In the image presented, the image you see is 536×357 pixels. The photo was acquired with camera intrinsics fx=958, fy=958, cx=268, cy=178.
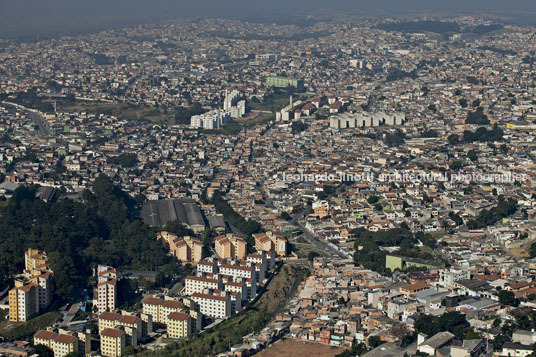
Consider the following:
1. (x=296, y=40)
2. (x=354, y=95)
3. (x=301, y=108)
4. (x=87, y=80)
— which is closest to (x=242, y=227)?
(x=301, y=108)

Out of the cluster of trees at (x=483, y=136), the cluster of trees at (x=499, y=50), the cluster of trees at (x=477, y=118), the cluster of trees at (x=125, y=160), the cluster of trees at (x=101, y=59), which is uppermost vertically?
the cluster of trees at (x=499, y=50)

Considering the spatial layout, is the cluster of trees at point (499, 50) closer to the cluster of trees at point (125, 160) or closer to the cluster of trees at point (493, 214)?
the cluster of trees at point (125, 160)

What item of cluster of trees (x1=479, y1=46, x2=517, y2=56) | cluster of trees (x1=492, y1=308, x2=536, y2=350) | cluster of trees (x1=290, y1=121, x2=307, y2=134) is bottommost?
cluster of trees (x1=492, y1=308, x2=536, y2=350)

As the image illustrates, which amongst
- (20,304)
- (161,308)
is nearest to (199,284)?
(161,308)

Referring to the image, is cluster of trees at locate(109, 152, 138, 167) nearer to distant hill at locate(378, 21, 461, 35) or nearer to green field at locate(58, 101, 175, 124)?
green field at locate(58, 101, 175, 124)

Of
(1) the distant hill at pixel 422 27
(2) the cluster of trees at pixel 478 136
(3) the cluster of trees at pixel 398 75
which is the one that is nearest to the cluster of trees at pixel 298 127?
(2) the cluster of trees at pixel 478 136

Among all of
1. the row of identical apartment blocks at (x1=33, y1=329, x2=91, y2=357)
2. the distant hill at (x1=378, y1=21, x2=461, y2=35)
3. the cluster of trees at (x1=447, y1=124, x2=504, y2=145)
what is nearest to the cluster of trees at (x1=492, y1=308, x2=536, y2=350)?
the row of identical apartment blocks at (x1=33, y1=329, x2=91, y2=357)
